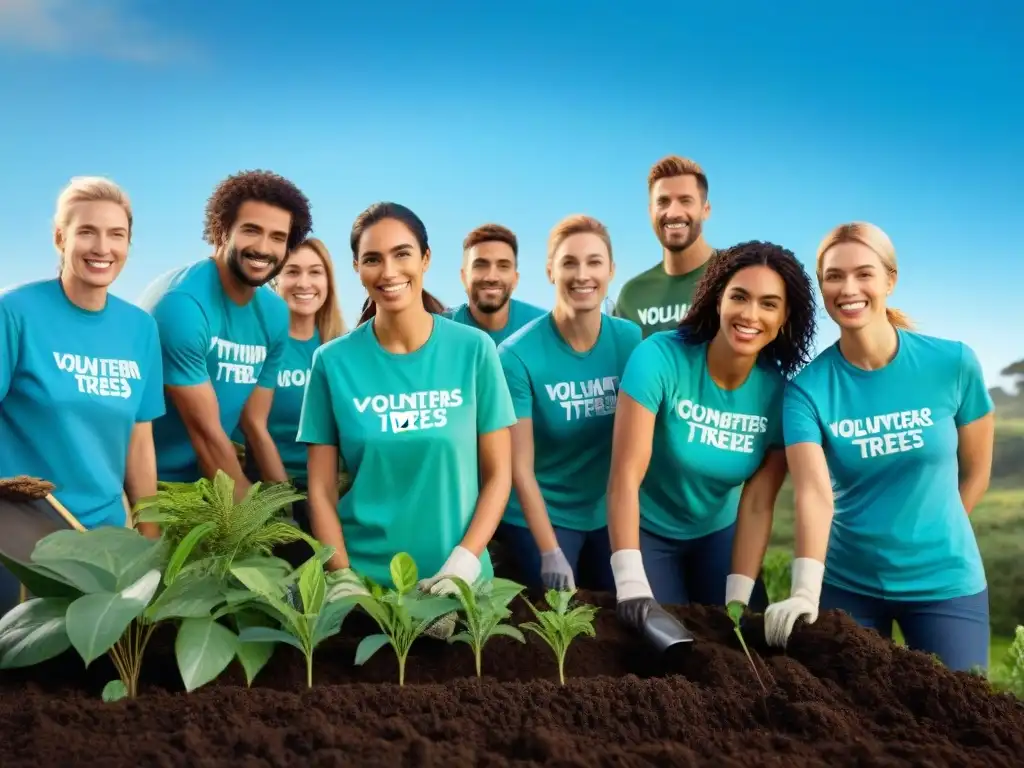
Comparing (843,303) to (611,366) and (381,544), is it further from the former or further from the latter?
(381,544)

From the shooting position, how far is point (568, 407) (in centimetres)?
366

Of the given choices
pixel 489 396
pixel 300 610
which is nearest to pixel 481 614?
pixel 300 610

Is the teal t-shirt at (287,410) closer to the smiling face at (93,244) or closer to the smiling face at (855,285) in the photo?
the smiling face at (93,244)

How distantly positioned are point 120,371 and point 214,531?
39.4 inches

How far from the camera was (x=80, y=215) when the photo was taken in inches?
130

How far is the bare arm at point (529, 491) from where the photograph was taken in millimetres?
3500

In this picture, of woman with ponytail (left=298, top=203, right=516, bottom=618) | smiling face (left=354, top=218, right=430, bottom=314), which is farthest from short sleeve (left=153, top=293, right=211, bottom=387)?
smiling face (left=354, top=218, right=430, bottom=314)

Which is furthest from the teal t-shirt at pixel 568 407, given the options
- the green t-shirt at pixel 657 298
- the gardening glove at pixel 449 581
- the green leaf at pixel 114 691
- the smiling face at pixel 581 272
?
the green leaf at pixel 114 691

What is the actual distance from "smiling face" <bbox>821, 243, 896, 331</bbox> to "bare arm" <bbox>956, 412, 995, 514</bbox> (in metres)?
0.51

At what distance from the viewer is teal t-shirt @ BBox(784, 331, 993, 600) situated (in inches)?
122

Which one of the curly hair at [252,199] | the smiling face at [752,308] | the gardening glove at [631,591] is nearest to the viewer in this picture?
the gardening glove at [631,591]

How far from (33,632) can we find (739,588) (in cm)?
208

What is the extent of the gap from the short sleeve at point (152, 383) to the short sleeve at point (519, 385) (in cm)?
124

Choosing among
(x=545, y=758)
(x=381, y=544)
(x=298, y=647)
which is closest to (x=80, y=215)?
(x=381, y=544)
